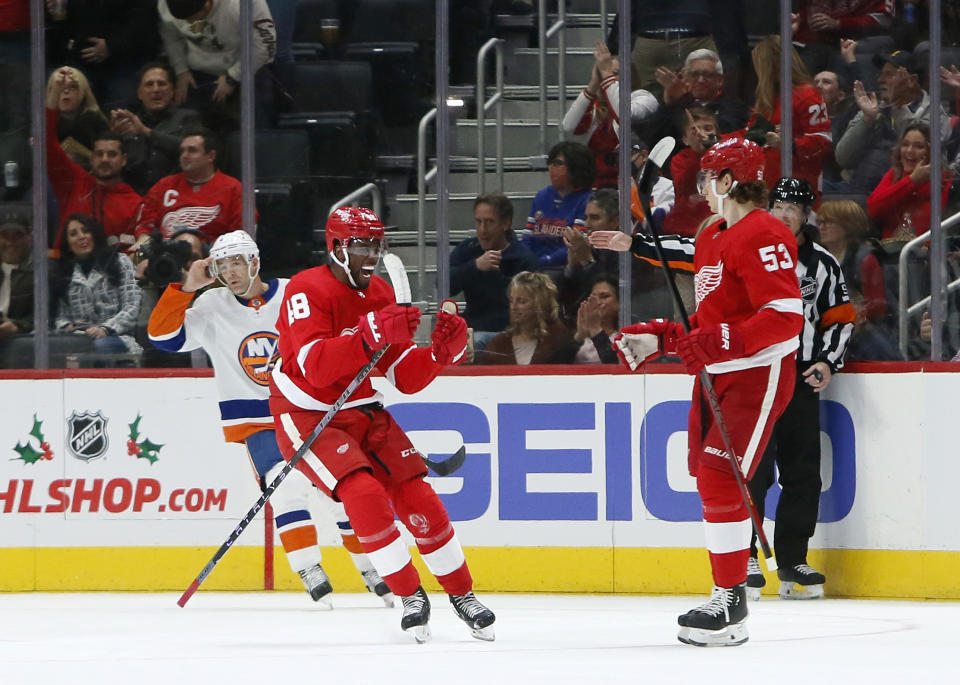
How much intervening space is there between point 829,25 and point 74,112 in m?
2.93

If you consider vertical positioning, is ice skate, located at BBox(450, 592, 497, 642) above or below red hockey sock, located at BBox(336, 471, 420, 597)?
below

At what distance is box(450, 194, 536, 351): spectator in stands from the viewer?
18.6 ft

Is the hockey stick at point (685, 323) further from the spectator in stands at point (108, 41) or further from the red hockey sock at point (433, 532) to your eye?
the spectator in stands at point (108, 41)

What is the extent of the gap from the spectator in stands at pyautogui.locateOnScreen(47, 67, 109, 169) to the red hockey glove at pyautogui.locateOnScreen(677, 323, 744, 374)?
2977 mm

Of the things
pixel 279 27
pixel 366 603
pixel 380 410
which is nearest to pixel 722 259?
pixel 380 410

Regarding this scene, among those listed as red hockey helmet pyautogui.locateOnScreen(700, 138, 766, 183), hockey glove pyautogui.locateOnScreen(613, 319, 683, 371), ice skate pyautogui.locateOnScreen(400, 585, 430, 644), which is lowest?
ice skate pyautogui.locateOnScreen(400, 585, 430, 644)

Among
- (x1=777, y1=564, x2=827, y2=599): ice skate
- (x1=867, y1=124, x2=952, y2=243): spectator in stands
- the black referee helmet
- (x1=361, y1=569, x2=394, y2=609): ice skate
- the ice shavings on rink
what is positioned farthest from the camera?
(x1=867, y1=124, x2=952, y2=243): spectator in stands

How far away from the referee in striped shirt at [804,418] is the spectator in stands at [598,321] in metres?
0.72

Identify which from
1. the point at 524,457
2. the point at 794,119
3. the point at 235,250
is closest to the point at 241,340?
the point at 235,250

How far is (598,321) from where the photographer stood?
557cm

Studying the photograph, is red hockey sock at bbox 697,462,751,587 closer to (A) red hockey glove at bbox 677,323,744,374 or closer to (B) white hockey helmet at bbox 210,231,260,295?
(A) red hockey glove at bbox 677,323,744,374

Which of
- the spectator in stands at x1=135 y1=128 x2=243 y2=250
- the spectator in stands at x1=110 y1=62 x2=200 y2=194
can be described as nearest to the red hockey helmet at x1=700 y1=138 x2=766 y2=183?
the spectator in stands at x1=135 y1=128 x2=243 y2=250

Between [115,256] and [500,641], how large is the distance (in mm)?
2559

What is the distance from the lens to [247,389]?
5246 mm
